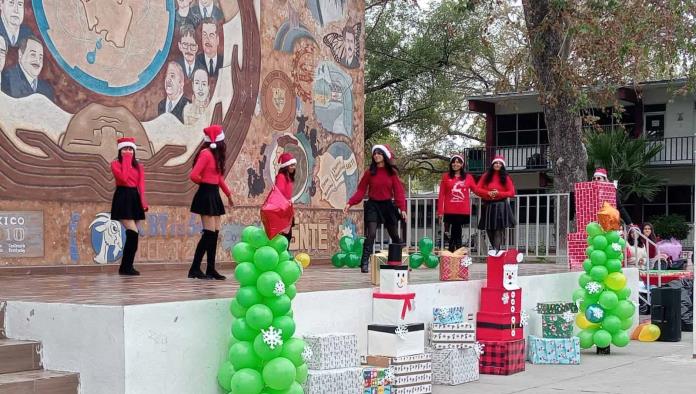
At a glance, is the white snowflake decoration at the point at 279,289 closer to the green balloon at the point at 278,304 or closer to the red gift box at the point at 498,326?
the green balloon at the point at 278,304

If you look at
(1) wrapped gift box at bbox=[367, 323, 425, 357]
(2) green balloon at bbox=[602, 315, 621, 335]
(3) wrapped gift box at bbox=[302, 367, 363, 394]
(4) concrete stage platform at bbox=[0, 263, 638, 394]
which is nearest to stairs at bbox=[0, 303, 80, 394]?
(4) concrete stage platform at bbox=[0, 263, 638, 394]

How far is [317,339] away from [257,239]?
3.96 feet

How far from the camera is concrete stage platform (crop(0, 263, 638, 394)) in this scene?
21.1 ft

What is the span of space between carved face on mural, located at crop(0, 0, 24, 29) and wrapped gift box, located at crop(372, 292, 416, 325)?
5.66m

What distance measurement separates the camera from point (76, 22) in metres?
12.1

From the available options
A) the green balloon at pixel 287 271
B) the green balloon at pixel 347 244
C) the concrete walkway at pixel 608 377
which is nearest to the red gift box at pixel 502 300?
the concrete walkway at pixel 608 377

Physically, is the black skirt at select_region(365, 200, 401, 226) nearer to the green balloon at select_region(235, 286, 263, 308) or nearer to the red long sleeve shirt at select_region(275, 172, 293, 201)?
the red long sleeve shirt at select_region(275, 172, 293, 201)

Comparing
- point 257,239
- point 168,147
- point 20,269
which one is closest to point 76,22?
point 168,147

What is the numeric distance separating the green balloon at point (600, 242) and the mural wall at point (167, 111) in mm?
5325

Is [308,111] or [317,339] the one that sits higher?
[308,111]

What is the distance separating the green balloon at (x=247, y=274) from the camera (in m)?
6.92

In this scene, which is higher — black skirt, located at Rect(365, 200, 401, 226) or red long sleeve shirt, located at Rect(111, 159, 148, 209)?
red long sleeve shirt, located at Rect(111, 159, 148, 209)

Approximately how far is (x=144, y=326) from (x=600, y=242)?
22.7ft

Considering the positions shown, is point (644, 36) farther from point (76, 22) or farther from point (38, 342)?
point (38, 342)
